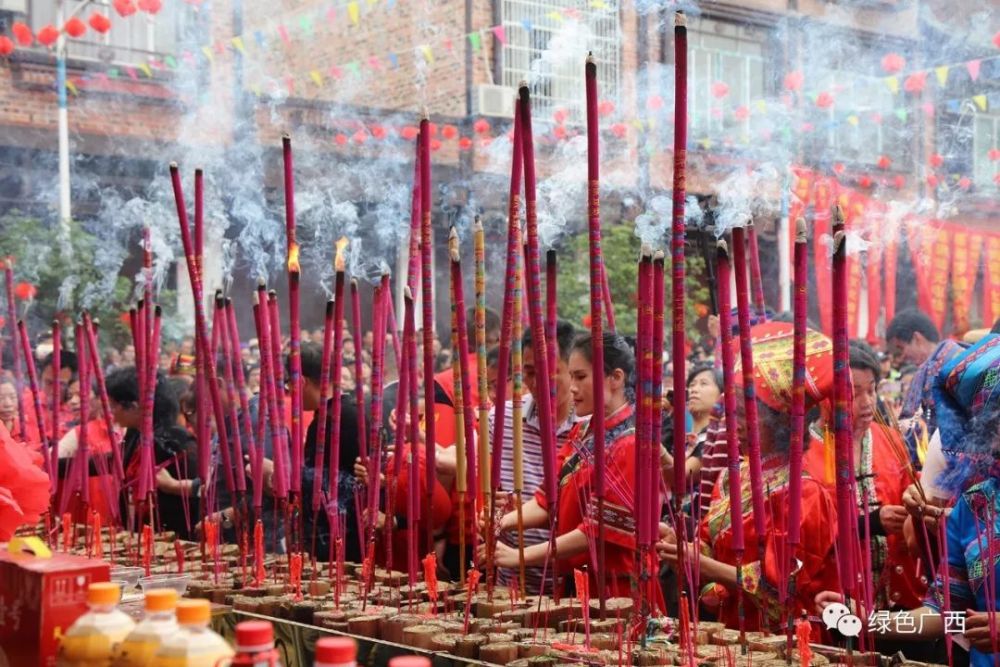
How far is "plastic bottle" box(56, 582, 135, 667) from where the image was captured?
136 cm

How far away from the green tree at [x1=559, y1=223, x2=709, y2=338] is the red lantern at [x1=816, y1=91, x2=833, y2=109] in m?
1.43

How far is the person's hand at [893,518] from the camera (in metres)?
2.84

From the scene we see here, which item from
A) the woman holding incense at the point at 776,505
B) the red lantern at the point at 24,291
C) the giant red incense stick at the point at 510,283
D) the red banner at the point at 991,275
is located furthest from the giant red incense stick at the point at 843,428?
the red banner at the point at 991,275

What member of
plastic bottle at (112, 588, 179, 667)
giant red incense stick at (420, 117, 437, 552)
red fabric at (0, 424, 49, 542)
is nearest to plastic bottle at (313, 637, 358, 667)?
plastic bottle at (112, 588, 179, 667)

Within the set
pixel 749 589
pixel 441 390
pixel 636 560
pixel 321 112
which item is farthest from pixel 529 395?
pixel 321 112

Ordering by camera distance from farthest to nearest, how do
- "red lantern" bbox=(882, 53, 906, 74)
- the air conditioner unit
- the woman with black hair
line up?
the air conditioner unit, "red lantern" bbox=(882, 53, 906, 74), the woman with black hair

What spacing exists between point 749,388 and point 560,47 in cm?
571

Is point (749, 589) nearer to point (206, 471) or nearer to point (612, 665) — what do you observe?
point (612, 665)

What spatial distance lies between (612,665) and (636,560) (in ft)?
0.55

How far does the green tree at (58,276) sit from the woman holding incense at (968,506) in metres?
6.88

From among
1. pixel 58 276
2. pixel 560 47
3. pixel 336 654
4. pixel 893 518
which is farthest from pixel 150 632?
pixel 58 276

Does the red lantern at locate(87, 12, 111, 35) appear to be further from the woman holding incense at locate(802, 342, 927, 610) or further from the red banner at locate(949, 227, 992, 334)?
the red banner at locate(949, 227, 992, 334)

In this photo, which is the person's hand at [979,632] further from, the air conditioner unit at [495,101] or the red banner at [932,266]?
the red banner at [932,266]

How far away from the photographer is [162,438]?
453 centimetres
